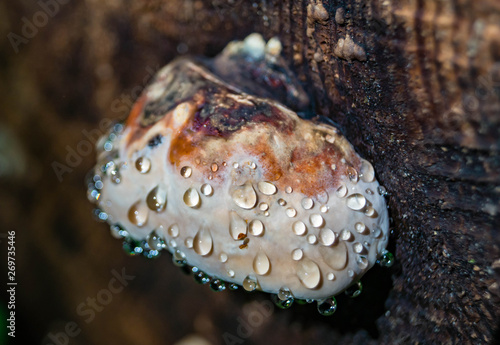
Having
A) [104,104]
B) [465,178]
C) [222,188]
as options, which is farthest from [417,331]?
[104,104]

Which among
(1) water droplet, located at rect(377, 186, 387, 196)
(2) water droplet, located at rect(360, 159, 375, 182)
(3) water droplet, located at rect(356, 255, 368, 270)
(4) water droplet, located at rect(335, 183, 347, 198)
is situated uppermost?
(4) water droplet, located at rect(335, 183, 347, 198)

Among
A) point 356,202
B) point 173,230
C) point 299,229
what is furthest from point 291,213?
point 173,230

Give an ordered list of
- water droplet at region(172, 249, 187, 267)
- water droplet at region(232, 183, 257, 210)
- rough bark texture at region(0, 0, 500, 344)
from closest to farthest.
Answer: rough bark texture at region(0, 0, 500, 344)
water droplet at region(232, 183, 257, 210)
water droplet at region(172, 249, 187, 267)

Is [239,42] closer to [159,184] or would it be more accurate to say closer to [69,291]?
[159,184]

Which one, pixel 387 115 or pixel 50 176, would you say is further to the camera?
pixel 50 176

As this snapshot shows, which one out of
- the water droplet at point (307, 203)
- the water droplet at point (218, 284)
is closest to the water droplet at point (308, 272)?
the water droplet at point (307, 203)

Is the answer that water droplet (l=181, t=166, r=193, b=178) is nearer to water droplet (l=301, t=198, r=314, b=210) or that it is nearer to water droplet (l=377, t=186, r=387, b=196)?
water droplet (l=301, t=198, r=314, b=210)

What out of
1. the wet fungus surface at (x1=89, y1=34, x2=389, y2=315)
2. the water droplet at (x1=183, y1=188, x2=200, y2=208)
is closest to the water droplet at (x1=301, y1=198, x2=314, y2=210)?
the wet fungus surface at (x1=89, y1=34, x2=389, y2=315)
